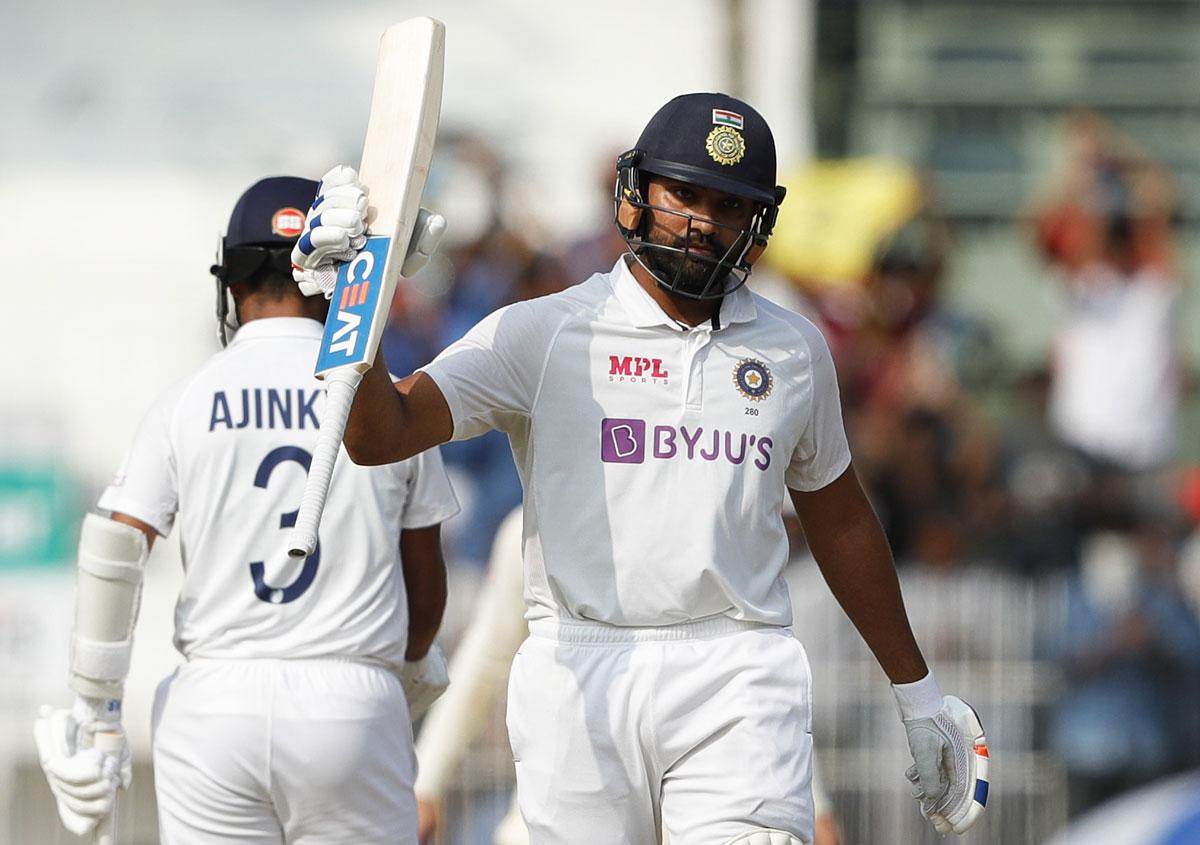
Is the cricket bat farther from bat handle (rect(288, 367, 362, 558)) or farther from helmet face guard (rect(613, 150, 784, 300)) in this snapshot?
helmet face guard (rect(613, 150, 784, 300))

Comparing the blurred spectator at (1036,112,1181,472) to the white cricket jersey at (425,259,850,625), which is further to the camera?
the blurred spectator at (1036,112,1181,472)

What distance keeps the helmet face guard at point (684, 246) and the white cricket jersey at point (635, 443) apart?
0.07 meters

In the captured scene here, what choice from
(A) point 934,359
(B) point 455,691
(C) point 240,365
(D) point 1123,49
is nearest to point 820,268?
(A) point 934,359

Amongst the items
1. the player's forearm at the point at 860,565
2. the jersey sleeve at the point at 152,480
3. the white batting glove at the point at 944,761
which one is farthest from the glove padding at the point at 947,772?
the jersey sleeve at the point at 152,480

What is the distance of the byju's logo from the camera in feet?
12.9

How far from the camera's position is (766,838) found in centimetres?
390

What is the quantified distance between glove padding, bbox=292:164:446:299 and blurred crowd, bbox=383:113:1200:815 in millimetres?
5142

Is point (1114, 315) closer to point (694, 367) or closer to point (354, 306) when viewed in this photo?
point (694, 367)

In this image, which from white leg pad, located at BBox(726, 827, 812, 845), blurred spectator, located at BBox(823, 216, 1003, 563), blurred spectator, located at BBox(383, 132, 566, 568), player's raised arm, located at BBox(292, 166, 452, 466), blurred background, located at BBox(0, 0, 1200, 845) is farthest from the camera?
blurred spectator, located at BBox(823, 216, 1003, 563)

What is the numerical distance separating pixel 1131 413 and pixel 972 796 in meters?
5.71

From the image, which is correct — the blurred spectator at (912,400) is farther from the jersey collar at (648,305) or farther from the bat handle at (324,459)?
the bat handle at (324,459)

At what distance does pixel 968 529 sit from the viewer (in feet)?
30.1

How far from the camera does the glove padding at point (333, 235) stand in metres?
3.54

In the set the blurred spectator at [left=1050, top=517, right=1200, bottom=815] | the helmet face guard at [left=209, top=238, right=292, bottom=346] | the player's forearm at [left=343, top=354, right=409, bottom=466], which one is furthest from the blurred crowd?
the player's forearm at [left=343, top=354, right=409, bottom=466]
